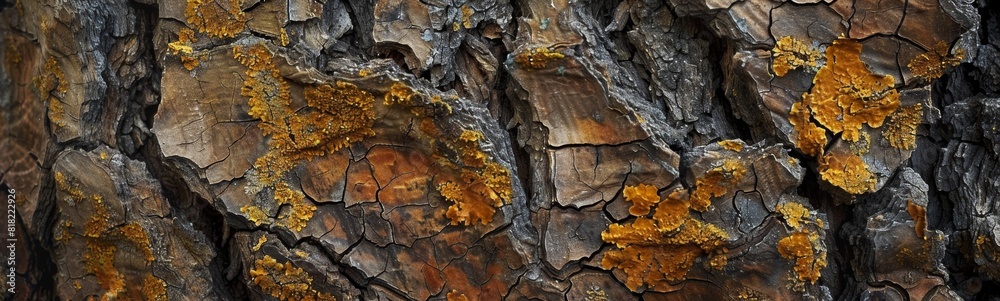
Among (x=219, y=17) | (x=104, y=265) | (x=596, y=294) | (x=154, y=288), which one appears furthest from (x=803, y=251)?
(x=104, y=265)

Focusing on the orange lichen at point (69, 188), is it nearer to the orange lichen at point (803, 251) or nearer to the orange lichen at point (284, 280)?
A: the orange lichen at point (284, 280)

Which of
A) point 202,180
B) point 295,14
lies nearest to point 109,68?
point 202,180

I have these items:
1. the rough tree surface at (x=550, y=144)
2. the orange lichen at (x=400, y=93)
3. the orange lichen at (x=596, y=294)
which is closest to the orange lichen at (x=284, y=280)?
the rough tree surface at (x=550, y=144)

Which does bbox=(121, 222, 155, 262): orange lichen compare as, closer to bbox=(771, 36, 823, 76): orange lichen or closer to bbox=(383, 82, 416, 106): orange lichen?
bbox=(383, 82, 416, 106): orange lichen

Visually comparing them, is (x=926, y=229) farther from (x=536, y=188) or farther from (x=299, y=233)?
(x=299, y=233)

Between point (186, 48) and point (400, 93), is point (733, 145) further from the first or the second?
point (186, 48)
